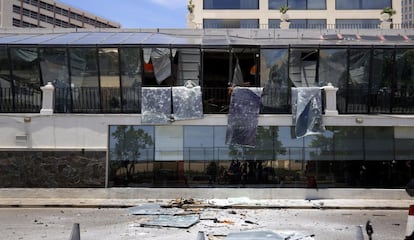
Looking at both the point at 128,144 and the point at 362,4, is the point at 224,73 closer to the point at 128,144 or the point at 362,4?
the point at 128,144

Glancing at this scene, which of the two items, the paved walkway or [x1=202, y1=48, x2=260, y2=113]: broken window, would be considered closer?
the paved walkway

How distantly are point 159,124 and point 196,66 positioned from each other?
3453 mm

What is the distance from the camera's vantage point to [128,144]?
24.7m

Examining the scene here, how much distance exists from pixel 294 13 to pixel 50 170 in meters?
30.4

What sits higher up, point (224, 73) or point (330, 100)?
point (224, 73)

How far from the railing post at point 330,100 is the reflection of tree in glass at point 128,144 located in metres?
8.56

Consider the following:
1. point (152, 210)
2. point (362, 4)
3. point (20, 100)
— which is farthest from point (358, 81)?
point (362, 4)

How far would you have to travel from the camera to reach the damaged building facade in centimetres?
2430

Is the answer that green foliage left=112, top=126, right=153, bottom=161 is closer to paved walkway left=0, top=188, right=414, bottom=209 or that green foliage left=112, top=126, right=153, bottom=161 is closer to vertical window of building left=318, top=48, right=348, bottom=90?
paved walkway left=0, top=188, right=414, bottom=209

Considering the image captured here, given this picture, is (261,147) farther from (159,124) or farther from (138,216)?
(138,216)

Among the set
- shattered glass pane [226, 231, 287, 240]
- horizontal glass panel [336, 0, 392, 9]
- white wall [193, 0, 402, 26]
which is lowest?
shattered glass pane [226, 231, 287, 240]

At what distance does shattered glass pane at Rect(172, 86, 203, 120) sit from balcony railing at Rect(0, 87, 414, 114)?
57cm

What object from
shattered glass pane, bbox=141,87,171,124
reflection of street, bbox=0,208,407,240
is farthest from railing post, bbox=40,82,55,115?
reflection of street, bbox=0,208,407,240

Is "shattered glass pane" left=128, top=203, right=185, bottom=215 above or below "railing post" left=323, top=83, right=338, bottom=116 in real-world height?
below
